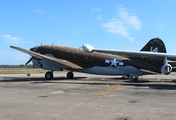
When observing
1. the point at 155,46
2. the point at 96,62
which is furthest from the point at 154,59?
the point at 96,62

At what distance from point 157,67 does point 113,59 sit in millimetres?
5324

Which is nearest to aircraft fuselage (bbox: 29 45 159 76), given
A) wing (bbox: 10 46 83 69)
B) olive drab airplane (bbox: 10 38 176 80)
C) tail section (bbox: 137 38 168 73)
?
olive drab airplane (bbox: 10 38 176 80)

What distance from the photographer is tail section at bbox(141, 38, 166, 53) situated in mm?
26859

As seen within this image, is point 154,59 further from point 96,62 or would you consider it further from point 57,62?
point 57,62

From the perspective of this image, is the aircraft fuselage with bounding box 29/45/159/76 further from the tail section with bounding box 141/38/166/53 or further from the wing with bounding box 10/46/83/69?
the tail section with bounding box 141/38/166/53

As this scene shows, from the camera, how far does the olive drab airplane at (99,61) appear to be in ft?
86.5

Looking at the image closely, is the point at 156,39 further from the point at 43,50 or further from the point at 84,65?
the point at 43,50

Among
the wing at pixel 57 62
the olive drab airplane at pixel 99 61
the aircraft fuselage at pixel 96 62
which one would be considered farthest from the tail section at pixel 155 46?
the wing at pixel 57 62

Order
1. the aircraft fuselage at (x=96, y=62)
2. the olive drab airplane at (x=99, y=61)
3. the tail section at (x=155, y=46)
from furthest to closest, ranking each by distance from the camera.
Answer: the aircraft fuselage at (x=96, y=62), the tail section at (x=155, y=46), the olive drab airplane at (x=99, y=61)

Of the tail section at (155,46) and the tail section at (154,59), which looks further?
the tail section at (155,46)

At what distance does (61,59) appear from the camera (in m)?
31.4

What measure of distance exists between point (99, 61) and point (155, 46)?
6934 mm

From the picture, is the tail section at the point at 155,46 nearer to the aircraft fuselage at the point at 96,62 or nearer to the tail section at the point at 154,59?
the tail section at the point at 154,59

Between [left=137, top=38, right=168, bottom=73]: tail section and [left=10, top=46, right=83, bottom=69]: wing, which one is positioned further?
[left=10, top=46, right=83, bottom=69]: wing
